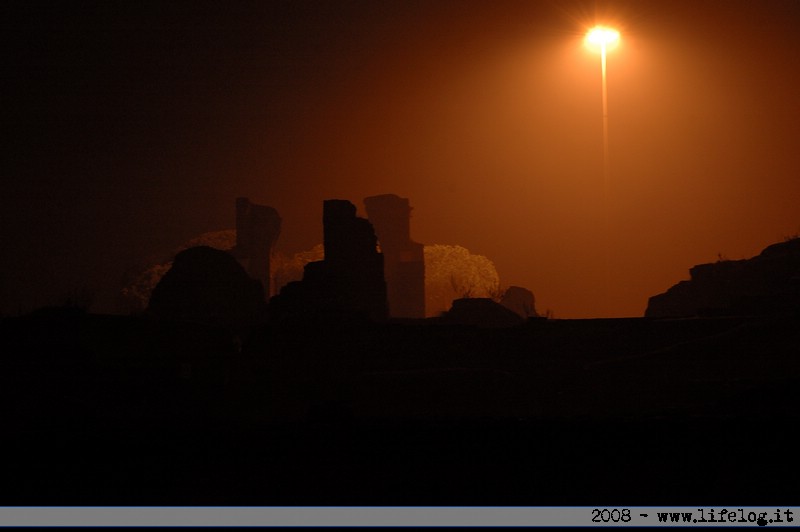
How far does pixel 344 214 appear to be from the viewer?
54.1 m

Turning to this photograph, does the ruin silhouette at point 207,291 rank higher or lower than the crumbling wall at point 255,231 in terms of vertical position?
lower

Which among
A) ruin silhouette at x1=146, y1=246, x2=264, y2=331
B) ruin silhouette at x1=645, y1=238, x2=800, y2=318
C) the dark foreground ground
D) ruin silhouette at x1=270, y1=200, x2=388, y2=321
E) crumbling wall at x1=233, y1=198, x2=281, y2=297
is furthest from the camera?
crumbling wall at x1=233, y1=198, x2=281, y2=297

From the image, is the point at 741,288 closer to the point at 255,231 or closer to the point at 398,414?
the point at 398,414

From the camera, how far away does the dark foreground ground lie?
315 inches

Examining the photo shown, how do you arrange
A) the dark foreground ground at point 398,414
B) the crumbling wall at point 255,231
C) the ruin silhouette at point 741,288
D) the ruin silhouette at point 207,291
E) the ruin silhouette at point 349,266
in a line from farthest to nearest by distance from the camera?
1. the crumbling wall at point 255,231
2. the ruin silhouette at point 349,266
3. the ruin silhouette at point 207,291
4. the ruin silhouette at point 741,288
5. the dark foreground ground at point 398,414

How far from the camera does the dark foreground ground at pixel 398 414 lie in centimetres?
799

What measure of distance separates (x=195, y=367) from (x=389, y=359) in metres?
11.9

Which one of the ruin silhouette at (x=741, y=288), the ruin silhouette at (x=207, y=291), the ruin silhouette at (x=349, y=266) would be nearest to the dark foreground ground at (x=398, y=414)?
the ruin silhouette at (x=741, y=288)

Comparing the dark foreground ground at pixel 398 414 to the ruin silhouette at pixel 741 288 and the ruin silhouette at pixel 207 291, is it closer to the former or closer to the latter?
the ruin silhouette at pixel 741 288

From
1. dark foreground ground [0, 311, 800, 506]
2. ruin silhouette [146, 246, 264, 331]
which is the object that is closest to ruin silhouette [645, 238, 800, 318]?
dark foreground ground [0, 311, 800, 506]

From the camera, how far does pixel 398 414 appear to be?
25250 millimetres

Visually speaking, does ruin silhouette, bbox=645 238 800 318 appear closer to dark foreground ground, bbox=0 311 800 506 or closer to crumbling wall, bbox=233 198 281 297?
dark foreground ground, bbox=0 311 800 506

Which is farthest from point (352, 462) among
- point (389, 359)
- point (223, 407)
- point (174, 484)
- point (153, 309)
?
point (153, 309)

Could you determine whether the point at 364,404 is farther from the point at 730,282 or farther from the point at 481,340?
the point at 730,282
